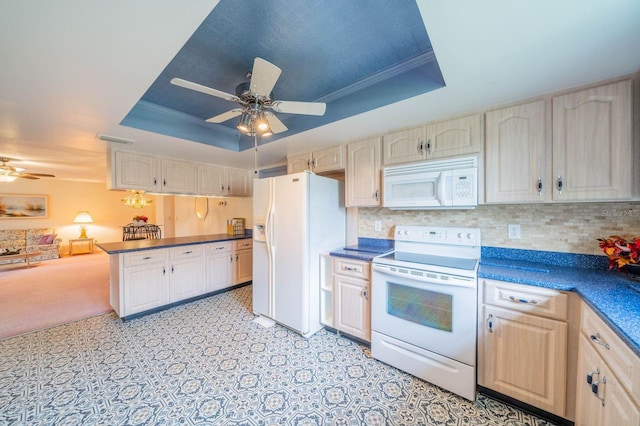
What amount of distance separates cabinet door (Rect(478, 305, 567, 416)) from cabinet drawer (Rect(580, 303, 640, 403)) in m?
0.22

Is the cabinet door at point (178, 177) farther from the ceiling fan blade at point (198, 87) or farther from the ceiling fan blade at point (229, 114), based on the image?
the ceiling fan blade at point (198, 87)

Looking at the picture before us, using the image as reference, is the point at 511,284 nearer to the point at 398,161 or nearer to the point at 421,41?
the point at 398,161

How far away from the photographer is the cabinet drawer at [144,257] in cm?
283

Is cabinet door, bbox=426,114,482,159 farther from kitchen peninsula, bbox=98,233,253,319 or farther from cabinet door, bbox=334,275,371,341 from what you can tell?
kitchen peninsula, bbox=98,233,253,319

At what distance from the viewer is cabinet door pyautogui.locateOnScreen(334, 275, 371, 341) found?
88.3 inches

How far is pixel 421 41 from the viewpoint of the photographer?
1.61 metres

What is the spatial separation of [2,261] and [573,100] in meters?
9.68

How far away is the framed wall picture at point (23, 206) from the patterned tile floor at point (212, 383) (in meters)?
5.91

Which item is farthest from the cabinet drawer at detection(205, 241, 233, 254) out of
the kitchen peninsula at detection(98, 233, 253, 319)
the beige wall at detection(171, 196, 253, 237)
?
the beige wall at detection(171, 196, 253, 237)

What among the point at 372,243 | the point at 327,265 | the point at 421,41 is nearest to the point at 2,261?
the point at 327,265

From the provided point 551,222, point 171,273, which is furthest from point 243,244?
point 551,222

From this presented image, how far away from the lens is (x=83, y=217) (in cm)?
695

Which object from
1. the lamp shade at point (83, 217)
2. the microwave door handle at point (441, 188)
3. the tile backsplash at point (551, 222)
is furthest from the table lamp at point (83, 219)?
the microwave door handle at point (441, 188)

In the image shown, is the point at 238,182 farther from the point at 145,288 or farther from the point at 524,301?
the point at 524,301
